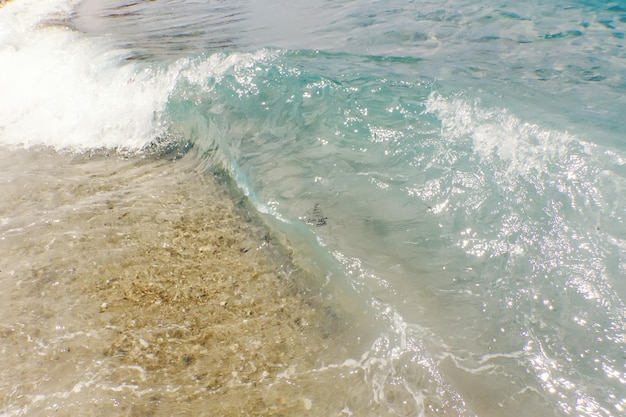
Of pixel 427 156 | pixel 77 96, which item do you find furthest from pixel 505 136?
pixel 77 96

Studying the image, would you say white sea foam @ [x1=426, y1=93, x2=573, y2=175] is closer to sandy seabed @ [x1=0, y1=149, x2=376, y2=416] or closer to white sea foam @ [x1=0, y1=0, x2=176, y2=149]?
sandy seabed @ [x1=0, y1=149, x2=376, y2=416]

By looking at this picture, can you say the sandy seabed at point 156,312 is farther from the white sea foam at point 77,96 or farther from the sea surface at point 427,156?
the white sea foam at point 77,96

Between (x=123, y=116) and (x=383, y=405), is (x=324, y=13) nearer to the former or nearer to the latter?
(x=123, y=116)

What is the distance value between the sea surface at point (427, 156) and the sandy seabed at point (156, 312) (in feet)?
0.76

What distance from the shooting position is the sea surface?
3209 mm

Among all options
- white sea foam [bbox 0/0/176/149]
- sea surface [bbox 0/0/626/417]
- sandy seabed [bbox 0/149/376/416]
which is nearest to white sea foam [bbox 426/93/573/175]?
sea surface [bbox 0/0/626/417]

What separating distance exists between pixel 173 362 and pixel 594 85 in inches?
285

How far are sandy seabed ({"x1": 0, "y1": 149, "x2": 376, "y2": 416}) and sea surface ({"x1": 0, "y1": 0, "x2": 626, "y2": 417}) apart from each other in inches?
9.2

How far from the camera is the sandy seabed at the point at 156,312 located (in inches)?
116

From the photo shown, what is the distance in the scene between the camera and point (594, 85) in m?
6.74

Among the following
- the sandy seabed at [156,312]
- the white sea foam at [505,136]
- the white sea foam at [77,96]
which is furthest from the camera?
the white sea foam at [77,96]

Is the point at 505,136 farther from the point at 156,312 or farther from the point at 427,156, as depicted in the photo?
the point at 156,312

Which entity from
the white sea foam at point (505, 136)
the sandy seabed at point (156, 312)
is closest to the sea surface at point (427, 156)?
the white sea foam at point (505, 136)

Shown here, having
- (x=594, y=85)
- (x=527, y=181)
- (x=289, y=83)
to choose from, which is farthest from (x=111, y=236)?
(x=594, y=85)
